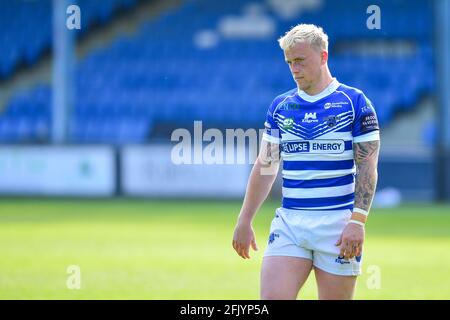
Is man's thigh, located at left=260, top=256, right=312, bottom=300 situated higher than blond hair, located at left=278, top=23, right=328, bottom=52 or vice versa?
blond hair, located at left=278, top=23, right=328, bottom=52

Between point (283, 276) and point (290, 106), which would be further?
point (290, 106)

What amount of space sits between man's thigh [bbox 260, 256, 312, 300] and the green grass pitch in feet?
12.0

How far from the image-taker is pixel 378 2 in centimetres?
3241

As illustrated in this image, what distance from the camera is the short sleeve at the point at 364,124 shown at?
6.14m

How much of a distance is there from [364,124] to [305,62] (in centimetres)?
50

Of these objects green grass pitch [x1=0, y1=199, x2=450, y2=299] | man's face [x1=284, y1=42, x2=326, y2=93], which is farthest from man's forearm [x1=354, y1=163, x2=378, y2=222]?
green grass pitch [x1=0, y1=199, x2=450, y2=299]

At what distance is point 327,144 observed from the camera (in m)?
6.18

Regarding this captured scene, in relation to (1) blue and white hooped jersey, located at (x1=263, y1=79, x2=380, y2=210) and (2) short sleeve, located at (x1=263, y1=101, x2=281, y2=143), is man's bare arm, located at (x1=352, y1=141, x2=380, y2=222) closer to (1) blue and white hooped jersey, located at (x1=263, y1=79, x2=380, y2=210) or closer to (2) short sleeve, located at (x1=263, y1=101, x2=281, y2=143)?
(1) blue and white hooped jersey, located at (x1=263, y1=79, x2=380, y2=210)

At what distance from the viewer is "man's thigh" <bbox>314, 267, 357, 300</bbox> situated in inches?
241

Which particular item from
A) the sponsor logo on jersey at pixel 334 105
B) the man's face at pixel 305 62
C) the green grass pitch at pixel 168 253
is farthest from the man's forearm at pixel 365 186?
the green grass pitch at pixel 168 253

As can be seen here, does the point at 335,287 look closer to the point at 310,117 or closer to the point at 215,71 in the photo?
the point at 310,117

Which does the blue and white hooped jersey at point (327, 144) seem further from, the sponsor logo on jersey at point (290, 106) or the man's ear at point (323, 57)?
the man's ear at point (323, 57)

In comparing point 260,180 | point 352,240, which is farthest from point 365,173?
point 260,180
